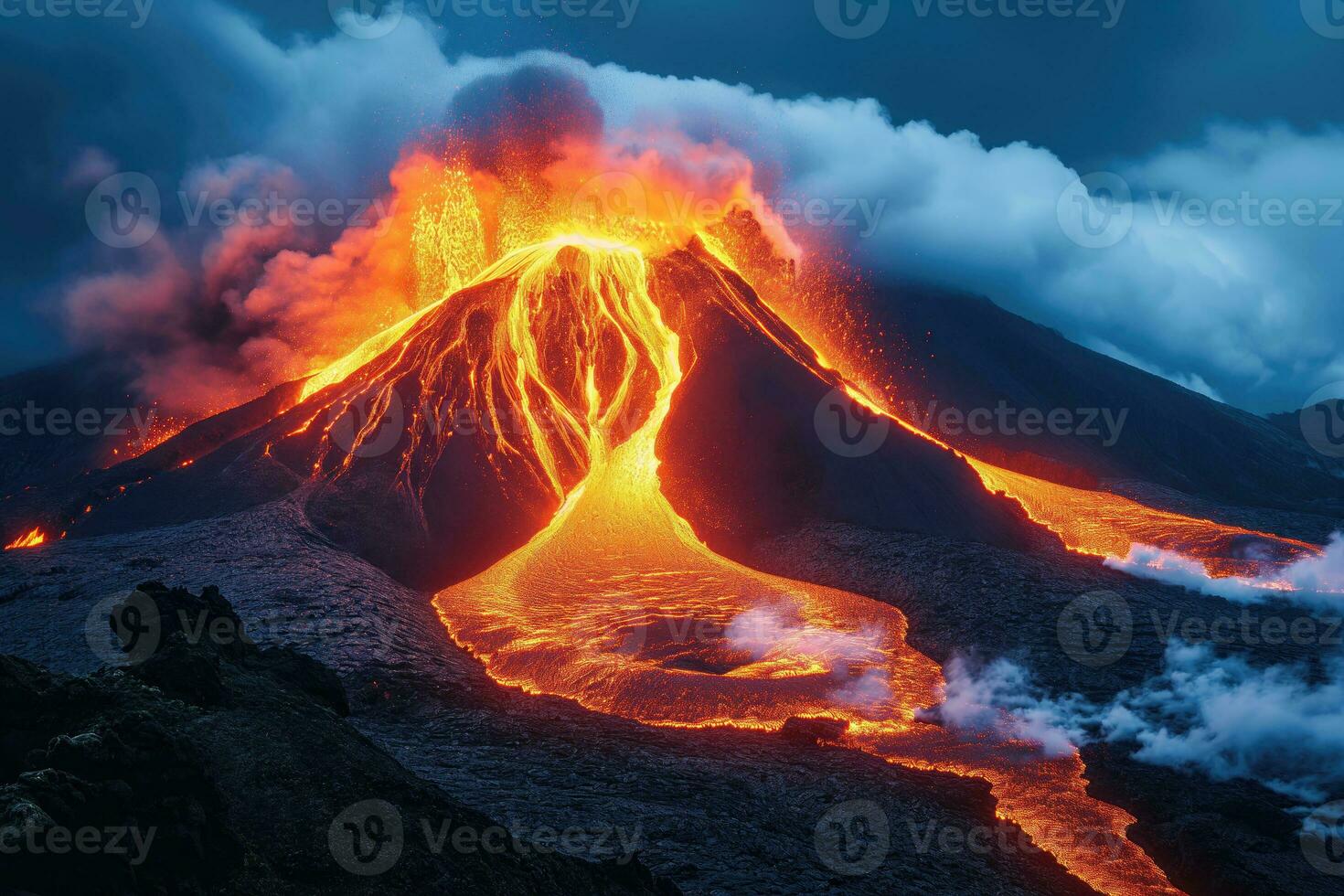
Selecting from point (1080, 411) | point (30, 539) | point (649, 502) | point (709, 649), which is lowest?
point (709, 649)

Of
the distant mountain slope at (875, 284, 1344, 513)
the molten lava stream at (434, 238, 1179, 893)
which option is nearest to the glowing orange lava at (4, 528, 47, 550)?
the molten lava stream at (434, 238, 1179, 893)

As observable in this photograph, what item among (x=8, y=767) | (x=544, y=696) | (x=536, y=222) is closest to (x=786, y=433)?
(x=544, y=696)

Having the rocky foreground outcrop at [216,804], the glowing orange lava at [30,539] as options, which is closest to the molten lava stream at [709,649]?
the rocky foreground outcrop at [216,804]

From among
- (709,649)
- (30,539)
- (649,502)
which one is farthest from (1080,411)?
(30,539)

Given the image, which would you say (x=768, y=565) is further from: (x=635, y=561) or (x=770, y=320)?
(x=770, y=320)

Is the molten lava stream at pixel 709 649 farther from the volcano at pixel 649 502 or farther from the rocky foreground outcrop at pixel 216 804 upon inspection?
the rocky foreground outcrop at pixel 216 804

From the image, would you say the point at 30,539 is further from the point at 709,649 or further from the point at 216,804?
the point at 216,804

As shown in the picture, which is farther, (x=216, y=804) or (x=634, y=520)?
(x=634, y=520)

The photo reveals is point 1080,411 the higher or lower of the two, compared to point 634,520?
higher
